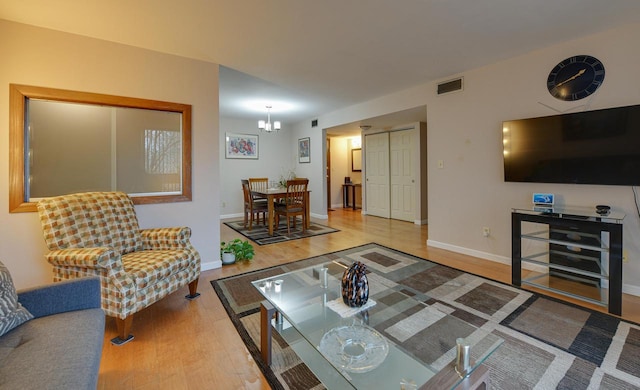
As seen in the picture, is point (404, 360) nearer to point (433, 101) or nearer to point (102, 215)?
point (102, 215)

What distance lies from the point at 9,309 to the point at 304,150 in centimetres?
579

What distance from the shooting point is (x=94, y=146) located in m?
2.61

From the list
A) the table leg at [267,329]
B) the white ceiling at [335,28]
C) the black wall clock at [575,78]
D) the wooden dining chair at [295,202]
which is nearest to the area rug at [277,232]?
the wooden dining chair at [295,202]

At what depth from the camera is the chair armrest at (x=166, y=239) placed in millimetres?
2336

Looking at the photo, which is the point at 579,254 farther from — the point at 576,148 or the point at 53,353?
the point at 53,353

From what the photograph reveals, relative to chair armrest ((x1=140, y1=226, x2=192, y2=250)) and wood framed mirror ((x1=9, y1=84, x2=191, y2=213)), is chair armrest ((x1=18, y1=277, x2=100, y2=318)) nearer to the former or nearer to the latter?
chair armrest ((x1=140, y1=226, x2=192, y2=250))

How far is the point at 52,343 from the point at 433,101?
13.7 feet

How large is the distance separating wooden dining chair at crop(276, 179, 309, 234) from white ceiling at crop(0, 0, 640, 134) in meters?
1.92

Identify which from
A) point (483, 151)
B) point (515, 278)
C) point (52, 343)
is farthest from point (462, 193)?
point (52, 343)

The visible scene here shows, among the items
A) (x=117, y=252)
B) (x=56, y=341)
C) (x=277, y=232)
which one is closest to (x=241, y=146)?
A: (x=277, y=232)

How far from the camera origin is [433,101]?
376cm

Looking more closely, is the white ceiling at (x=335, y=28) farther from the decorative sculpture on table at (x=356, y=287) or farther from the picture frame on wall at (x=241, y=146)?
the picture frame on wall at (x=241, y=146)

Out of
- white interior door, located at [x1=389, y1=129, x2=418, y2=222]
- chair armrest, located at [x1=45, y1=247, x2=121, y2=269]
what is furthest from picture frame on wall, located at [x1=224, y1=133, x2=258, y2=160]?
chair armrest, located at [x1=45, y1=247, x2=121, y2=269]

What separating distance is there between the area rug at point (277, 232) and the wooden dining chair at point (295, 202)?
0.15 meters
